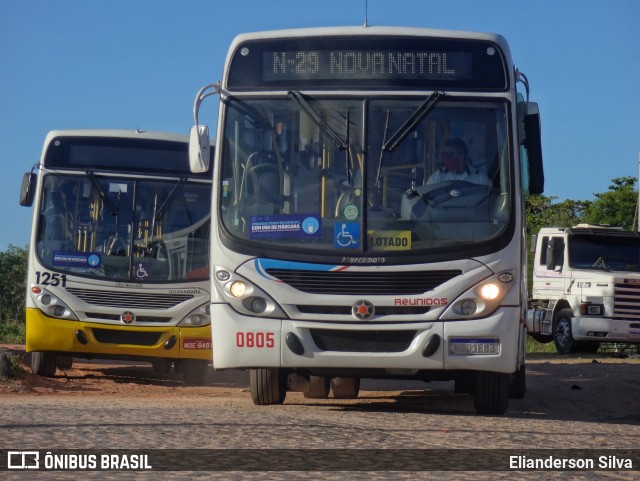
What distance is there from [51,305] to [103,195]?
65.1 inches

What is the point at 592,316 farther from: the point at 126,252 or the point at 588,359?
the point at 126,252

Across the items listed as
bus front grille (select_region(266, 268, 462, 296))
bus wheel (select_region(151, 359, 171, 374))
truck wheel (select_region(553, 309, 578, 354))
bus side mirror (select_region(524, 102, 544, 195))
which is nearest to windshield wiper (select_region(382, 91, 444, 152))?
bus side mirror (select_region(524, 102, 544, 195))

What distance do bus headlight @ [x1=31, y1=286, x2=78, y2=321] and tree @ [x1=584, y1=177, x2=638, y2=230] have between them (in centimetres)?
3928

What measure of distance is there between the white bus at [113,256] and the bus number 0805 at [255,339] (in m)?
5.94

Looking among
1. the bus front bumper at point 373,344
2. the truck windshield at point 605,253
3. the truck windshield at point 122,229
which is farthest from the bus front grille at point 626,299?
the bus front bumper at point 373,344

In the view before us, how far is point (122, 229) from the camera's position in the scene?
16.6m

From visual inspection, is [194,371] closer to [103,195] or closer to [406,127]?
[103,195]

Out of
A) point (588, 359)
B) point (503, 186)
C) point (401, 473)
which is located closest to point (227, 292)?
point (503, 186)

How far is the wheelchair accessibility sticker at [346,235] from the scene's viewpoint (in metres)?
10.9

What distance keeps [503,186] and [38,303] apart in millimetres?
7925

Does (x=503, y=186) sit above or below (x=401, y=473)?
above

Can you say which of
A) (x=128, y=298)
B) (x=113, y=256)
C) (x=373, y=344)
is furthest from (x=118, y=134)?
(x=373, y=344)

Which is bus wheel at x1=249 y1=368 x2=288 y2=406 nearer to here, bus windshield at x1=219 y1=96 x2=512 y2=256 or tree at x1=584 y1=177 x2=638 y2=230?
bus windshield at x1=219 y1=96 x2=512 y2=256

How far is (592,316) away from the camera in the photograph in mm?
28375
